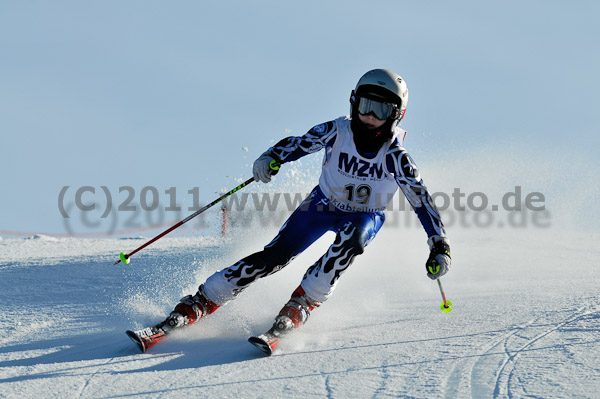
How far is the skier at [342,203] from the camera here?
403 centimetres

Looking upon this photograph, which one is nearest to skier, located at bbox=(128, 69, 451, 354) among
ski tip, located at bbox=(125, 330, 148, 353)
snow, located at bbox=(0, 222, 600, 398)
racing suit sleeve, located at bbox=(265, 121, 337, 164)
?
racing suit sleeve, located at bbox=(265, 121, 337, 164)

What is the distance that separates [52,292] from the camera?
588 centimetres

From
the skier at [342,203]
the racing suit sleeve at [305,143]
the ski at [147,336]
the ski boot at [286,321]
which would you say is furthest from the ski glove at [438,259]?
the ski at [147,336]

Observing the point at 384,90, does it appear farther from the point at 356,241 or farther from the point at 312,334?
the point at 312,334

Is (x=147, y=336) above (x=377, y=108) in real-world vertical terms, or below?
below

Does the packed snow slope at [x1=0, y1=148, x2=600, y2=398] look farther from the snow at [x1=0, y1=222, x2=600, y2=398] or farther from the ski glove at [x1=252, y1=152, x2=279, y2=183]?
the ski glove at [x1=252, y1=152, x2=279, y2=183]

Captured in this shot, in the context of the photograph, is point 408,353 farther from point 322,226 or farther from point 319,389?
point 322,226

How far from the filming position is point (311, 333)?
4.07 m

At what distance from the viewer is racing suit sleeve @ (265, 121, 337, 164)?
14.2ft

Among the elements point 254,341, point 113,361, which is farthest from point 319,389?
point 113,361

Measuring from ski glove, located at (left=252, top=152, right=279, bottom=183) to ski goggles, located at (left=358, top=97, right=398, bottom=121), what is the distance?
726 mm

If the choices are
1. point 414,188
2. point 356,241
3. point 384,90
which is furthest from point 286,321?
point 384,90

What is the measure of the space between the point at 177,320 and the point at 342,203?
1.44 meters

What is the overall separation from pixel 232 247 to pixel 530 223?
7131 mm
